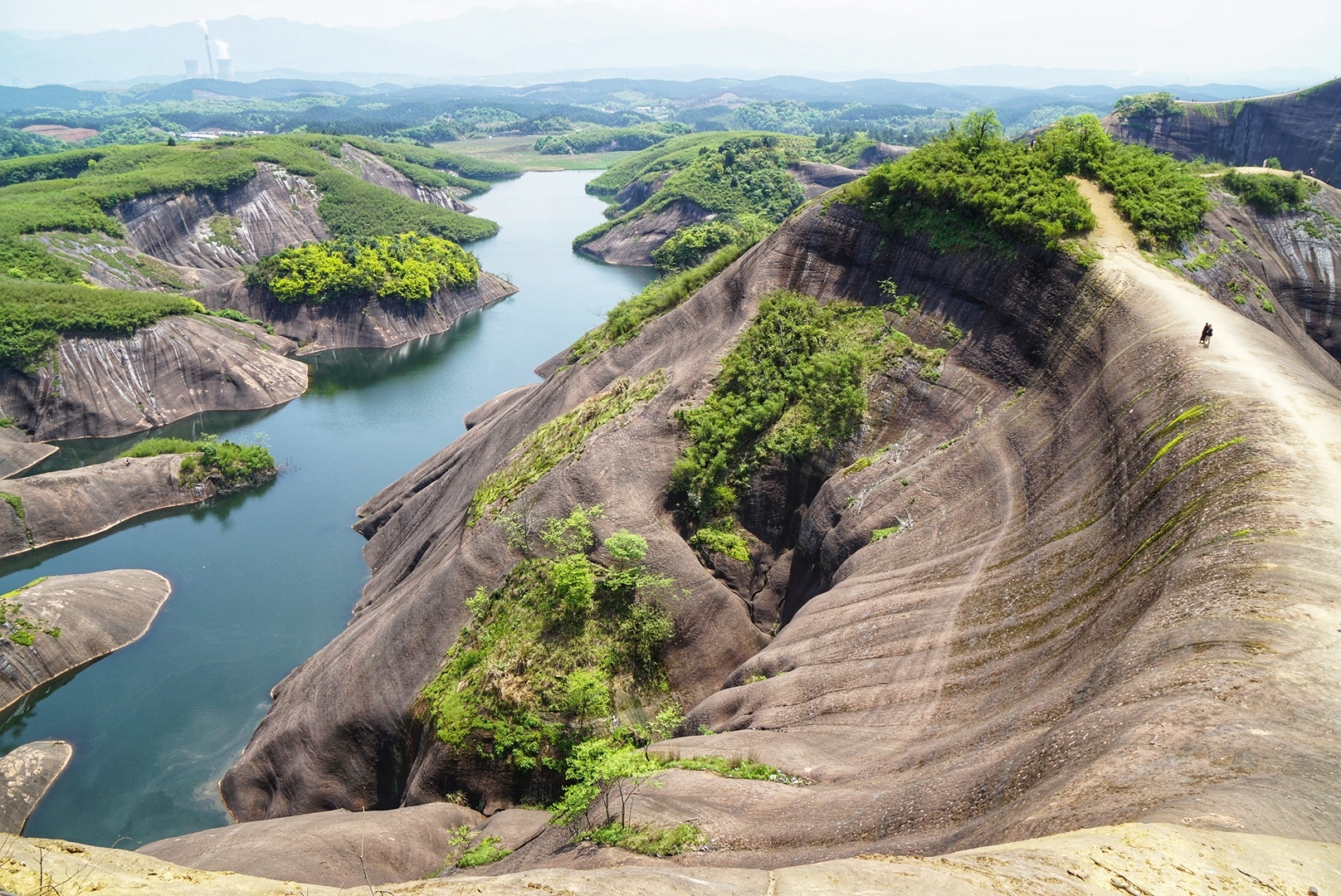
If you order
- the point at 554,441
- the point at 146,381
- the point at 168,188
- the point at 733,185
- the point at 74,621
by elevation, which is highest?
the point at 168,188

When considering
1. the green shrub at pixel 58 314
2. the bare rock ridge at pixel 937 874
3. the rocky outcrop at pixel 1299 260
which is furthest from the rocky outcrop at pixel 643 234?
the bare rock ridge at pixel 937 874

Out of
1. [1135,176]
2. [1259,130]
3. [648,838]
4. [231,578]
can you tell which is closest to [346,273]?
[231,578]

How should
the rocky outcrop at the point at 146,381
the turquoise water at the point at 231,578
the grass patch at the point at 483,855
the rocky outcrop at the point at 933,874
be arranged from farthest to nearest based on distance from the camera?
the rocky outcrop at the point at 146,381, the turquoise water at the point at 231,578, the grass patch at the point at 483,855, the rocky outcrop at the point at 933,874

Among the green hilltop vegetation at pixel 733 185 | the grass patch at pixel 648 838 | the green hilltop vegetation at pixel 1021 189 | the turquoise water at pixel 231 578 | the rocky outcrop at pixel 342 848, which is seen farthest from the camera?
the green hilltop vegetation at pixel 733 185

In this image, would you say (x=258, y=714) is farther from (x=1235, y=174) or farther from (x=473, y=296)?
(x=473, y=296)

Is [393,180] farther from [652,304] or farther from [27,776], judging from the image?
[27,776]

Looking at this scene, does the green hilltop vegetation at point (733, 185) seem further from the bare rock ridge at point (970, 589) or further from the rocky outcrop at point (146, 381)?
the bare rock ridge at point (970, 589)
